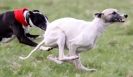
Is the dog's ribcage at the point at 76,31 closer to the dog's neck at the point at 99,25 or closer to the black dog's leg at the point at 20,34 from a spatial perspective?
the dog's neck at the point at 99,25

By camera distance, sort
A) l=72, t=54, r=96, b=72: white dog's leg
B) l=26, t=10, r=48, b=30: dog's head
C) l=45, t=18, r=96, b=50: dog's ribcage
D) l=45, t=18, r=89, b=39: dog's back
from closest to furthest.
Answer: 1. l=45, t=18, r=96, b=50: dog's ribcage
2. l=45, t=18, r=89, b=39: dog's back
3. l=72, t=54, r=96, b=72: white dog's leg
4. l=26, t=10, r=48, b=30: dog's head

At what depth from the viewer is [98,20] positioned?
297 inches

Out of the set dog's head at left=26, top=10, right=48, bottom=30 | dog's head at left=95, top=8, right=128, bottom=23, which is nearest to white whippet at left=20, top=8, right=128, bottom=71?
dog's head at left=95, top=8, right=128, bottom=23

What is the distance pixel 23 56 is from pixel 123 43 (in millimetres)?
2740

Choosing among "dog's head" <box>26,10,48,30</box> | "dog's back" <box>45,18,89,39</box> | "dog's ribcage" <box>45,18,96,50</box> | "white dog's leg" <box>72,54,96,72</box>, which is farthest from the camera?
"dog's head" <box>26,10,48,30</box>

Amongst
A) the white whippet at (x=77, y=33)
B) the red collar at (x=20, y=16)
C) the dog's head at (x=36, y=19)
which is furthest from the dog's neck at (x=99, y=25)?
the red collar at (x=20, y=16)

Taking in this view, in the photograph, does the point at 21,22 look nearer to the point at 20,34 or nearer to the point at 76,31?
the point at 20,34

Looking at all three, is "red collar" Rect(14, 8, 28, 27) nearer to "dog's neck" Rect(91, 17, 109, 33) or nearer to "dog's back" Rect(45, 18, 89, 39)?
"dog's back" Rect(45, 18, 89, 39)

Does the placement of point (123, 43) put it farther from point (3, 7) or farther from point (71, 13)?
point (3, 7)

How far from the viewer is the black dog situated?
8.39 meters

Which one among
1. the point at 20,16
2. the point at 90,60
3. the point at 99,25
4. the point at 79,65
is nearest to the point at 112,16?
the point at 99,25

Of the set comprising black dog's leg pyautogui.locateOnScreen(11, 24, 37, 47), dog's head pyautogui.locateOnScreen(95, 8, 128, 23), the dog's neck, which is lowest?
black dog's leg pyautogui.locateOnScreen(11, 24, 37, 47)

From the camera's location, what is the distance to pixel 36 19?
8.44 metres

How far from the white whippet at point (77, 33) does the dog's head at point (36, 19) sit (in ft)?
1.95
